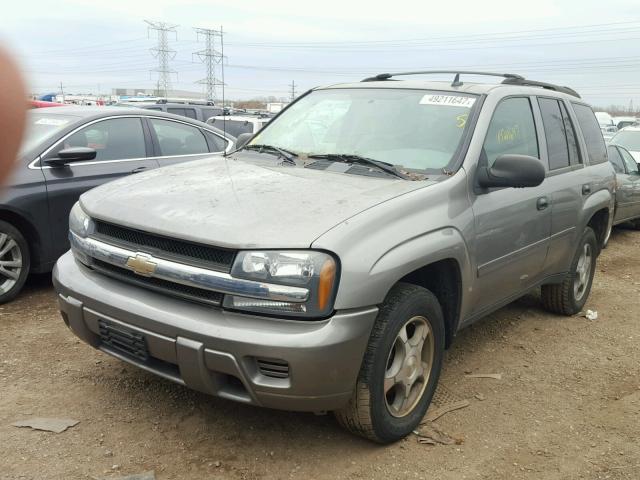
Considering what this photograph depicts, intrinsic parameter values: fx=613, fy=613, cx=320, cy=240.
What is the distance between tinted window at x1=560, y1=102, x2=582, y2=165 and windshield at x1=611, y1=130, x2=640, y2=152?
9.41 meters

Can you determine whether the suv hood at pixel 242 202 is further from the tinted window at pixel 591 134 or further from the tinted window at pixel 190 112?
the tinted window at pixel 190 112

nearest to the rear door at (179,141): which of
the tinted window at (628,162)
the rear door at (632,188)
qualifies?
the rear door at (632,188)

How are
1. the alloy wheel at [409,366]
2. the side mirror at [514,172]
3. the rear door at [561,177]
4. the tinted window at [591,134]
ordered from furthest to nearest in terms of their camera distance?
the tinted window at [591,134]
the rear door at [561,177]
the side mirror at [514,172]
the alloy wheel at [409,366]

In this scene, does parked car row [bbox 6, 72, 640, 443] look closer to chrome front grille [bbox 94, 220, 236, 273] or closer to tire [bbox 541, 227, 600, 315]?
chrome front grille [bbox 94, 220, 236, 273]

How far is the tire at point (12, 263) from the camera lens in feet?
16.1

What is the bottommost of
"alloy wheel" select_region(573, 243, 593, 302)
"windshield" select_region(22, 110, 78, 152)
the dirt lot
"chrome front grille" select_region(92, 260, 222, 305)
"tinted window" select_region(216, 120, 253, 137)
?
the dirt lot

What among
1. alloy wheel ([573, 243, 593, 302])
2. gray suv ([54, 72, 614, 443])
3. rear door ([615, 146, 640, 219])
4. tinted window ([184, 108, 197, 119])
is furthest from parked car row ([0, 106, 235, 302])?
tinted window ([184, 108, 197, 119])

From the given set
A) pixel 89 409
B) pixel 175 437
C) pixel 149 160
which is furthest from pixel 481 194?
pixel 149 160

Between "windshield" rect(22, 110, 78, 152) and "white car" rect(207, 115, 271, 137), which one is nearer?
"windshield" rect(22, 110, 78, 152)

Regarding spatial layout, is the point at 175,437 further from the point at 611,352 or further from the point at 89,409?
the point at 611,352

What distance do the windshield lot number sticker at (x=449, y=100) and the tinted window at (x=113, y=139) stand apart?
3.08 m

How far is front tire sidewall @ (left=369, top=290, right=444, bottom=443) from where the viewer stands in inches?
113

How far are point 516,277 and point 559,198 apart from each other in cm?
82

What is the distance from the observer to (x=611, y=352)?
4664mm
